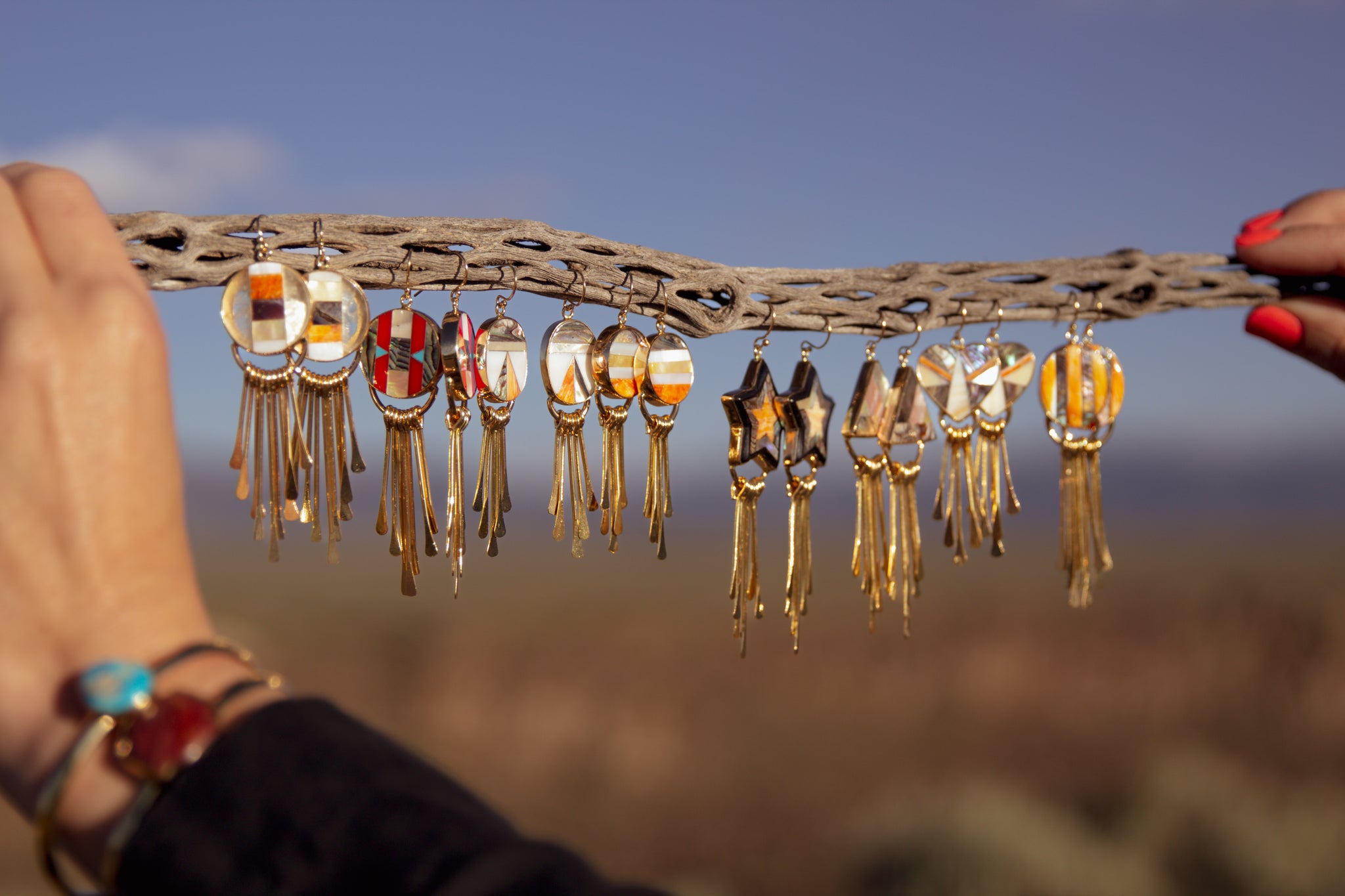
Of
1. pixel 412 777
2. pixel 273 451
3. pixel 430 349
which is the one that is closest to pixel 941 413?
pixel 430 349

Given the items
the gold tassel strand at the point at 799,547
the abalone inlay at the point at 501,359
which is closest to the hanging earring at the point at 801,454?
the gold tassel strand at the point at 799,547

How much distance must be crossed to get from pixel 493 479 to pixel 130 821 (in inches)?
21.4

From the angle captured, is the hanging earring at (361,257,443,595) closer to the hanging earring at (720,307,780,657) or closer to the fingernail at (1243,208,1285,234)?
the hanging earring at (720,307,780,657)

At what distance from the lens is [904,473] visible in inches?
42.0

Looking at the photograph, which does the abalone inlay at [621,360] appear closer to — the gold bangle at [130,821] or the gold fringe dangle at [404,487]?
the gold fringe dangle at [404,487]

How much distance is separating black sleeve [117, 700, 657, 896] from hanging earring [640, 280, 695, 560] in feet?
1.85

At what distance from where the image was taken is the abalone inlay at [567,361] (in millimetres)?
913

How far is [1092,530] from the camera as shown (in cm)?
113

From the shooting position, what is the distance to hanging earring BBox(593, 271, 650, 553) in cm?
93

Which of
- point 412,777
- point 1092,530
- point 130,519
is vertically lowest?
point 1092,530

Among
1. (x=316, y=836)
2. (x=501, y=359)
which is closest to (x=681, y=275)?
(x=501, y=359)

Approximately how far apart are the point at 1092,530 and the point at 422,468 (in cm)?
78

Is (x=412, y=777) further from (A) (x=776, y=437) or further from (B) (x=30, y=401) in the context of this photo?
(A) (x=776, y=437)

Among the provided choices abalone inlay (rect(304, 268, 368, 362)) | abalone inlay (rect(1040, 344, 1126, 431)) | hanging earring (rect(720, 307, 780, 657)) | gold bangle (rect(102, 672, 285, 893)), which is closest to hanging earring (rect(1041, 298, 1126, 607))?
abalone inlay (rect(1040, 344, 1126, 431))
